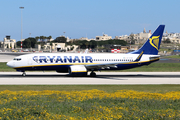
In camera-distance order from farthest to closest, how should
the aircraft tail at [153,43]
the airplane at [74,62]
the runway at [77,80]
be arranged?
the aircraft tail at [153,43] → the airplane at [74,62] → the runway at [77,80]

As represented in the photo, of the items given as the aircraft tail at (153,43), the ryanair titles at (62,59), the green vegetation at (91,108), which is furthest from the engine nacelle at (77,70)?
the green vegetation at (91,108)

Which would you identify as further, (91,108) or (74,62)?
(74,62)

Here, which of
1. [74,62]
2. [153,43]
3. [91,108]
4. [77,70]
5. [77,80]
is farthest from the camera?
[153,43]

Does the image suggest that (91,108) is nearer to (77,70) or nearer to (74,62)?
(77,70)

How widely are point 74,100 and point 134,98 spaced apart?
5.47 metres

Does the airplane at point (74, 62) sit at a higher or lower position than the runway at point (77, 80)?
higher

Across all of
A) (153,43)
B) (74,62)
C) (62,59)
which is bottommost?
(74,62)

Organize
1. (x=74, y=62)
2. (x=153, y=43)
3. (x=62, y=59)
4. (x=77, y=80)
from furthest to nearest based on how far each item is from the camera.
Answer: (x=153, y=43)
(x=74, y=62)
(x=62, y=59)
(x=77, y=80)

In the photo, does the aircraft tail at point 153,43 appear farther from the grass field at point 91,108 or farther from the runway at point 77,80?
the grass field at point 91,108

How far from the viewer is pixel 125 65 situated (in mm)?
49500

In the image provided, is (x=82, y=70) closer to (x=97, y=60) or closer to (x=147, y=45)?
(x=97, y=60)

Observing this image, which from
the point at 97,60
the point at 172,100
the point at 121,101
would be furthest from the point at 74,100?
the point at 97,60

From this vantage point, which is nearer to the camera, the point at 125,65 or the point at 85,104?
the point at 85,104

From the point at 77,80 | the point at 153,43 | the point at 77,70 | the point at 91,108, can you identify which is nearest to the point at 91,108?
the point at 91,108
